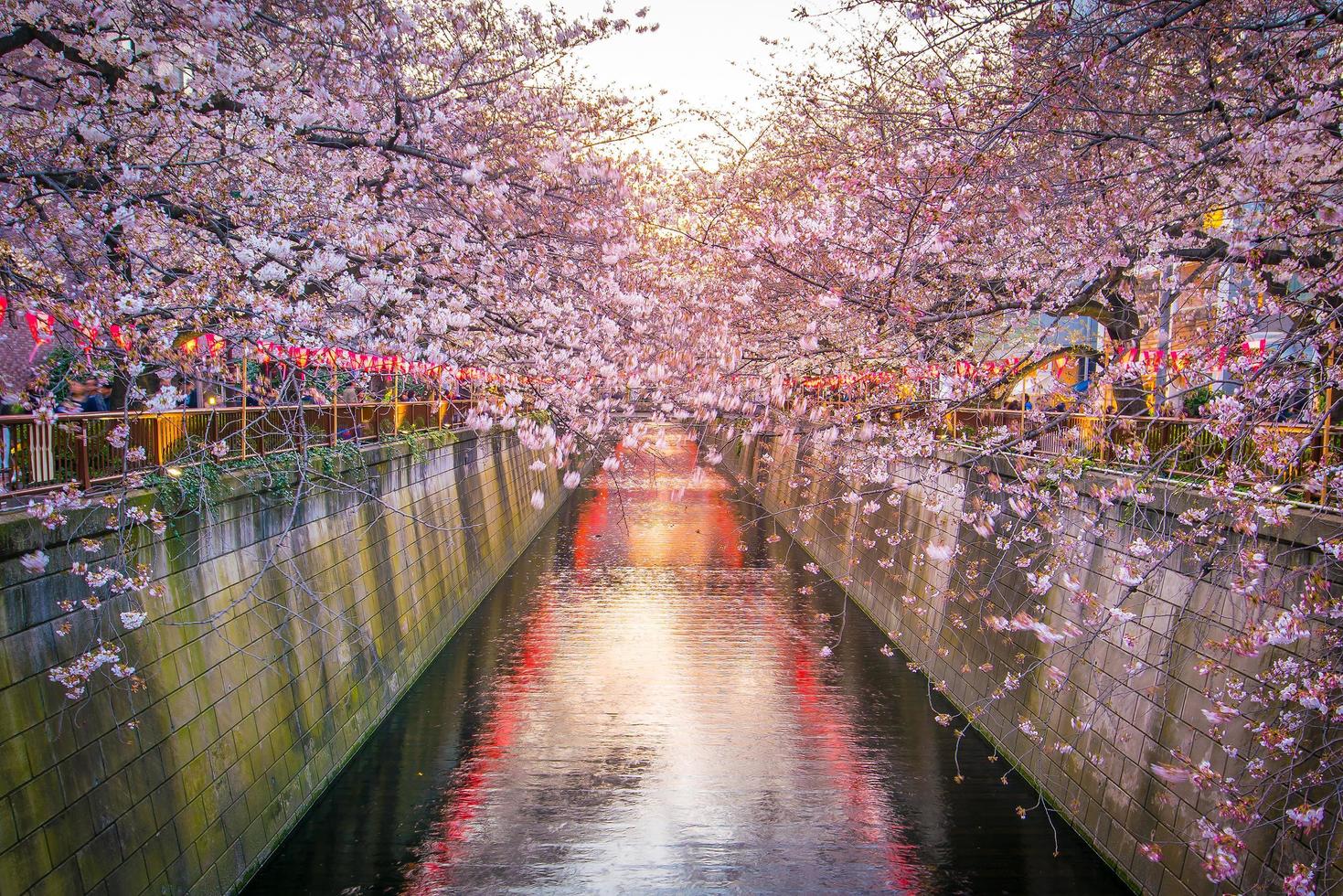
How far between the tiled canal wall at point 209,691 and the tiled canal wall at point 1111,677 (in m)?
4.89

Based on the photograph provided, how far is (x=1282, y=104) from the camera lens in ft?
15.6

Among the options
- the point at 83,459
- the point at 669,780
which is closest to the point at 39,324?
the point at 83,459

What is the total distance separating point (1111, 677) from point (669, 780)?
4.75 m

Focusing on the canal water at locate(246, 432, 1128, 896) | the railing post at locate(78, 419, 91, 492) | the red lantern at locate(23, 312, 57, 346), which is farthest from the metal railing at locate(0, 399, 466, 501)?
the canal water at locate(246, 432, 1128, 896)

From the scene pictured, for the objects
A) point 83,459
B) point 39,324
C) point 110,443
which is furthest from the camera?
point 39,324

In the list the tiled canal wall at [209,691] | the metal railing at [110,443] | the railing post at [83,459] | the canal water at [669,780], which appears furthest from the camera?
the canal water at [669,780]

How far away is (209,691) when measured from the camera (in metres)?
7.49

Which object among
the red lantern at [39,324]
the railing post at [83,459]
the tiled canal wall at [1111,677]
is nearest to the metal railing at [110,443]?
the railing post at [83,459]

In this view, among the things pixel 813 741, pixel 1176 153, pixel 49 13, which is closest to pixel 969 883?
pixel 813 741

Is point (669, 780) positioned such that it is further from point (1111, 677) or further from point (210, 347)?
point (210, 347)

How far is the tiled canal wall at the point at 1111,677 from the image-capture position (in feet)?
23.0

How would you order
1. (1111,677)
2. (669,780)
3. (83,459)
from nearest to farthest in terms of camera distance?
(83,459) < (1111,677) < (669,780)

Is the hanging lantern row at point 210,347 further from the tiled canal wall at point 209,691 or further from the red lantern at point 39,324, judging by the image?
the tiled canal wall at point 209,691

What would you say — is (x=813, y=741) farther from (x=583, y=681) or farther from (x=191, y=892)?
(x=191, y=892)
